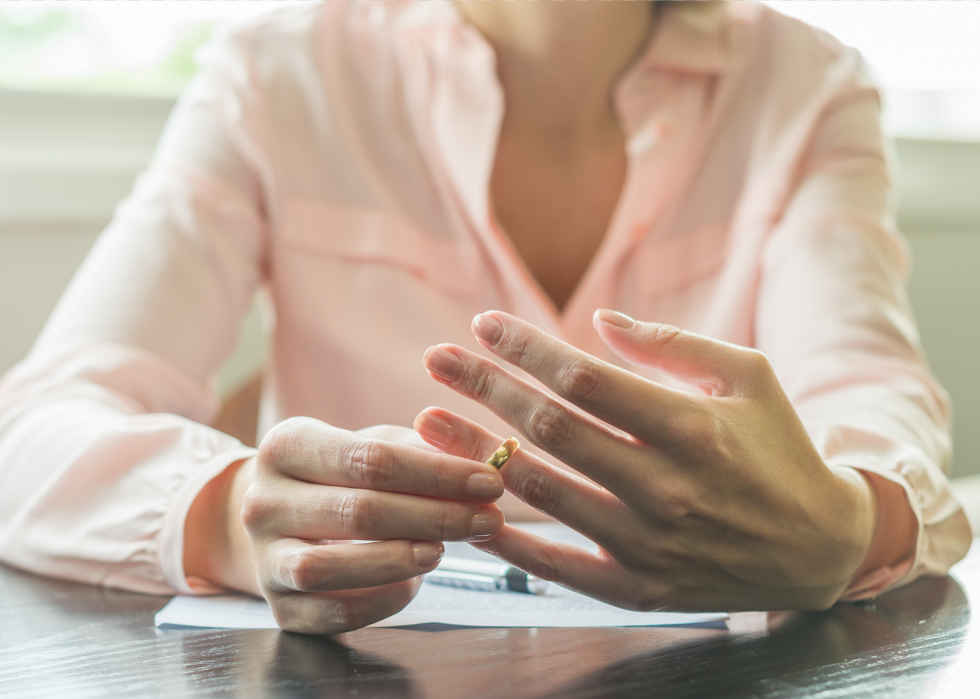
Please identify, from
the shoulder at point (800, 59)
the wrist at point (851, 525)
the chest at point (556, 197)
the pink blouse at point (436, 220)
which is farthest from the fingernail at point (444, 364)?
the shoulder at point (800, 59)

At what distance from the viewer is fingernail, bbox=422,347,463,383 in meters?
0.37

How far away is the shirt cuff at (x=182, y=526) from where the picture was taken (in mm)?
491

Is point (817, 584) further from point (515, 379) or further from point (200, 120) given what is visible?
point (200, 120)

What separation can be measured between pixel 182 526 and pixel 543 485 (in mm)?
247

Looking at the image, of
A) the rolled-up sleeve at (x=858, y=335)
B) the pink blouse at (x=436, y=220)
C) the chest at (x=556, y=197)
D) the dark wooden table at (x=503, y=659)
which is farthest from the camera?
the chest at (x=556, y=197)

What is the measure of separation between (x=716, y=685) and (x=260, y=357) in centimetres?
105

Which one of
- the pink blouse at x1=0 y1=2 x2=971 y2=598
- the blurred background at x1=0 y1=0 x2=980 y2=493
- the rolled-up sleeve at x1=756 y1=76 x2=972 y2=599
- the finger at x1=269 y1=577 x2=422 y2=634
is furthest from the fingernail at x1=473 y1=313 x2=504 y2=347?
the blurred background at x1=0 y1=0 x2=980 y2=493

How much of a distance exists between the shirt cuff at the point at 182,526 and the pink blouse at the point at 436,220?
24 cm

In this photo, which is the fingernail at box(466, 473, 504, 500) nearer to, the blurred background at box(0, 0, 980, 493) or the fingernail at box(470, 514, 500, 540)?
the fingernail at box(470, 514, 500, 540)

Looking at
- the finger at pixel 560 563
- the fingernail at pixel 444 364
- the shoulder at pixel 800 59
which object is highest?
the shoulder at pixel 800 59

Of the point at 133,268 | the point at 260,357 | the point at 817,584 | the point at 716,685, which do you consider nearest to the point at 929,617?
the point at 817,584

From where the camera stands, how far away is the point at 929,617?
18.0 inches

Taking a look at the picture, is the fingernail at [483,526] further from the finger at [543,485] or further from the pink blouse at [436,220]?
the pink blouse at [436,220]

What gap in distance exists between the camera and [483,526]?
1.20 feet
